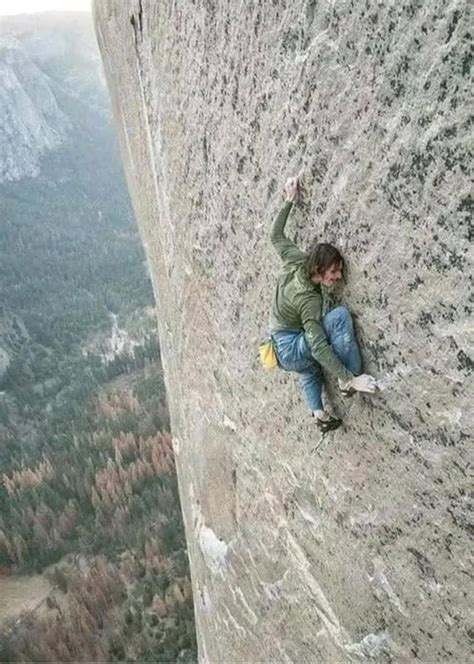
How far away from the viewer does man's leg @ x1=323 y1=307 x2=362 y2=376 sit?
2.93 m

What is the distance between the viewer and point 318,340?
2.95 meters

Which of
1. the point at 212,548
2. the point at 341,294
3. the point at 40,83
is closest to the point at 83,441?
the point at 212,548

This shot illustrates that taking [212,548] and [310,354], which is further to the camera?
[212,548]

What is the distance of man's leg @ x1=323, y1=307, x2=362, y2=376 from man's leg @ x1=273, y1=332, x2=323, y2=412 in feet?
0.49

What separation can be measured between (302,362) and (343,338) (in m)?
0.28

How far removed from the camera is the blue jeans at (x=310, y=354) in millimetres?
2939

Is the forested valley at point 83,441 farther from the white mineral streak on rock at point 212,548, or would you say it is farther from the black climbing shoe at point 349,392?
the black climbing shoe at point 349,392

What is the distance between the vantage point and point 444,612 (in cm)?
294

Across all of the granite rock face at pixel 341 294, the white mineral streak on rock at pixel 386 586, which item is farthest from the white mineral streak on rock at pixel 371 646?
the white mineral streak on rock at pixel 386 586

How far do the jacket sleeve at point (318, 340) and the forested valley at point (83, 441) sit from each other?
356 inches

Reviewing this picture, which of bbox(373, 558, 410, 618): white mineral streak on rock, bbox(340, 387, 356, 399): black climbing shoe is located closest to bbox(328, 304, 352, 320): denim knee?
bbox(340, 387, 356, 399): black climbing shoe

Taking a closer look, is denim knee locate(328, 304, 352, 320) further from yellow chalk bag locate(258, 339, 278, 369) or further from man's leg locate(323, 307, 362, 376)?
yellow chalk bag locate(258, 339, 278, 369)

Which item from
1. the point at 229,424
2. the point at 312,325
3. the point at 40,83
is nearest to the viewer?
the point at 312,325

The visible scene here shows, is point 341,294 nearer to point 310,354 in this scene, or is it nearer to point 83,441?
point 310,354
